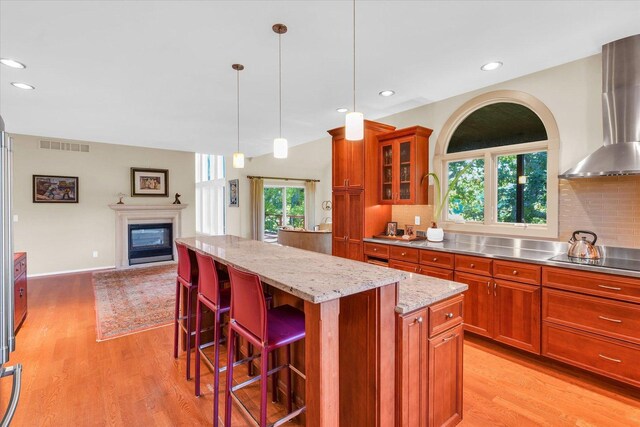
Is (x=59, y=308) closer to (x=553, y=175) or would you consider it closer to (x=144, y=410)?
(x=144, y=410)

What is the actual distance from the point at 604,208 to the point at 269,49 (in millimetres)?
3170

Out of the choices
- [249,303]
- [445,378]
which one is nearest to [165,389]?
[249,303]

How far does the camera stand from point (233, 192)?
8.18 m

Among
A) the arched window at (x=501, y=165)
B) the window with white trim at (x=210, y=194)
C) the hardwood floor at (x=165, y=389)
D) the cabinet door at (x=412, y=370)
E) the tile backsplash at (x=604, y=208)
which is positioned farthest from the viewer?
the window with white trim at (x=210, y=194)

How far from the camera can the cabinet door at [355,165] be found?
3979 millimetres

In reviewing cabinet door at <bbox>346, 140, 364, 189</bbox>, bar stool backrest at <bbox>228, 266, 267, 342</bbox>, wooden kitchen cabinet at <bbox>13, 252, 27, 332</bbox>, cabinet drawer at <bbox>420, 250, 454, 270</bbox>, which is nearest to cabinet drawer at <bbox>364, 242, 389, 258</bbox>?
cabinet drawer at <bbox>420, 250, 454, 270</bbox>

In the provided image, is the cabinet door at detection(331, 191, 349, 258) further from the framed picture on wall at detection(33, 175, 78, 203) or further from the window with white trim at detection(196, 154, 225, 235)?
the window with white trim at detection(196, 154, 225, 235)

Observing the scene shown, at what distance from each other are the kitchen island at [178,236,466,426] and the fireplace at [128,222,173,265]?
5990 mm

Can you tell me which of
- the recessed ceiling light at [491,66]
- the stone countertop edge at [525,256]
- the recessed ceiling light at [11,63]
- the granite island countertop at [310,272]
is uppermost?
the recessed ceiling light at [491,66]

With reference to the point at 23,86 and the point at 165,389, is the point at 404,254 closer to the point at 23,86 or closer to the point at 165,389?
the point at 165,389

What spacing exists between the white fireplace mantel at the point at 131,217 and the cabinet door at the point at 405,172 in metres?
5.13

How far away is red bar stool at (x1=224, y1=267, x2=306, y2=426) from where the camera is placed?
5.05 feet

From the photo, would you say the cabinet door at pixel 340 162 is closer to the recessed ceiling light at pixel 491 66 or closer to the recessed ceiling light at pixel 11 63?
the recessed ceiling light at pixel 491 66

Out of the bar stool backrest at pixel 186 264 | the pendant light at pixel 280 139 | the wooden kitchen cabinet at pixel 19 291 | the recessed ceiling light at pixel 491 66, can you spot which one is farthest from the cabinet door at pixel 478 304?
the wooden kitchen cabinet at pixel 19 291
